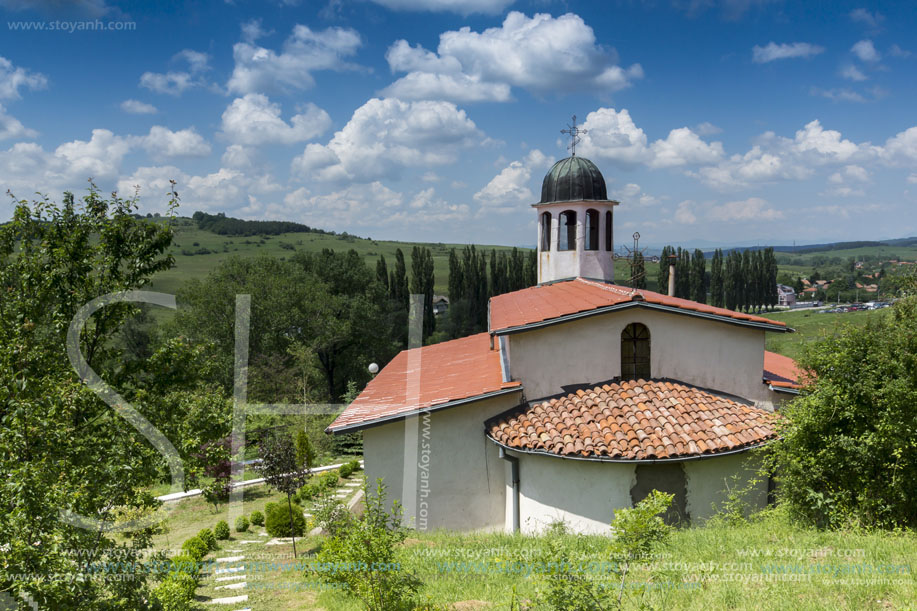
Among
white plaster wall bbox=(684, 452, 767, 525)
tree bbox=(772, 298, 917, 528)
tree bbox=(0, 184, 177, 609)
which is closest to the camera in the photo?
tree bbox=(0, 184, 177, 609)

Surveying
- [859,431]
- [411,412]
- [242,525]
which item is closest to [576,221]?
[411,412]

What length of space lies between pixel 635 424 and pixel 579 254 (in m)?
9.98

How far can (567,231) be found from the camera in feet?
68.1

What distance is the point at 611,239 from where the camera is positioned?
20703 mm

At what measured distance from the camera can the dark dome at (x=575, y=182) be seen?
2005 centimetres

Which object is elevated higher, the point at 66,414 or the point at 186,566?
the point at 66,414

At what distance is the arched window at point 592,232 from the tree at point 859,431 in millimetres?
11042

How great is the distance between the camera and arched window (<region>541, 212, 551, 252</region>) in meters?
20.9

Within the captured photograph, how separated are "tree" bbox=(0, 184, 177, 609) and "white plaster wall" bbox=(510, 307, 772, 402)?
8.22m

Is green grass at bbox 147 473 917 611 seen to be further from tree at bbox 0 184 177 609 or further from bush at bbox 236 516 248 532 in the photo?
bush at bbox 236 516 248 532

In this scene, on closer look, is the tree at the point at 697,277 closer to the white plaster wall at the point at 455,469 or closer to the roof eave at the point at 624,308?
the roof eave at the point at 624,308

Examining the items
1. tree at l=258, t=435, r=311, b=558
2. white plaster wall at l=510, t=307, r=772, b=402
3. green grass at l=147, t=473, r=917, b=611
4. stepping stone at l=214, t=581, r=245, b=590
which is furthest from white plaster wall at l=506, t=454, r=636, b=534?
tree at l=258, t=435, r=311, b=558

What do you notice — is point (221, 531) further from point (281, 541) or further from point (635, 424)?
point (635, 424)

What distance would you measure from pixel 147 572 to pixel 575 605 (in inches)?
237
